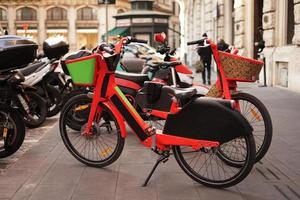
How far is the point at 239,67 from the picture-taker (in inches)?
205

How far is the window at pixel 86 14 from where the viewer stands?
60.3m

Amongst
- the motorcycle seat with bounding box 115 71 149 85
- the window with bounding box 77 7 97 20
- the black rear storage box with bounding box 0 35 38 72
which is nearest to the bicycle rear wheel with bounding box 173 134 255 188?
the motorcycle seat with bounding box 115 71 149 85

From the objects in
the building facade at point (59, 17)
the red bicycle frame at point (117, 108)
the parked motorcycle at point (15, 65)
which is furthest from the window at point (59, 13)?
the red bicycle frame at point (117, 108)

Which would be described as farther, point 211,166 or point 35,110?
point 35,110

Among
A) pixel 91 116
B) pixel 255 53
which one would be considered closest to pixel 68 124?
pixel 91 116

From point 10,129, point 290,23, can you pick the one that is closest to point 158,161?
point 10,129

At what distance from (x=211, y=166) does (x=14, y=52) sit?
283 cm

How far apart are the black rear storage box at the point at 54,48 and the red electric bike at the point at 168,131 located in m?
3.59

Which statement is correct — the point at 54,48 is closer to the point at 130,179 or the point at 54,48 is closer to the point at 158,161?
the point at 130,179

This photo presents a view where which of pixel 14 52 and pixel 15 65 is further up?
pixel 14 52

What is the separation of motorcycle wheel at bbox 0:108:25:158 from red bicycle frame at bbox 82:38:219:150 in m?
0.84

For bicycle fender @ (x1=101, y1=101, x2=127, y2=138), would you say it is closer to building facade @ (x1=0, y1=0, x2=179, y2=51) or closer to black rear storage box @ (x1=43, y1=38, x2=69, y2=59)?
black rear storage box @ (x1=43, y1=38, x2=69, y2=59)

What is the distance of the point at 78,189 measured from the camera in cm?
468

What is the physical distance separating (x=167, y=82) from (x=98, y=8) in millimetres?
54110
